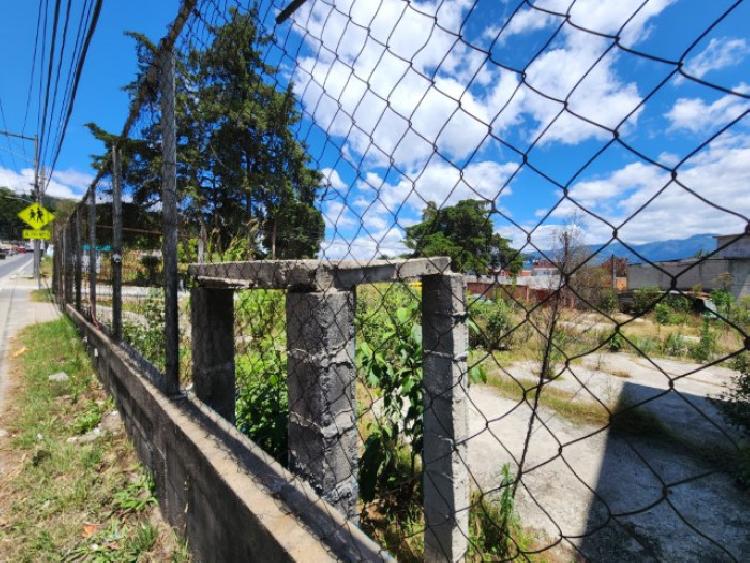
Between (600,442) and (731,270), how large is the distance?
10.4 meters

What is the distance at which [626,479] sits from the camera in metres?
3.81

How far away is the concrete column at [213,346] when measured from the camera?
2.29 meters

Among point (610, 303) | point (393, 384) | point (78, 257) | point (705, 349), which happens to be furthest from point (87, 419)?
point (705, 349)

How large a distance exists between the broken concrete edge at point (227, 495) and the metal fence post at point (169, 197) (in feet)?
1.32

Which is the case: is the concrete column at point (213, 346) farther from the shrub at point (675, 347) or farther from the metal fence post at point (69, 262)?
the shrub at point (675, 347)

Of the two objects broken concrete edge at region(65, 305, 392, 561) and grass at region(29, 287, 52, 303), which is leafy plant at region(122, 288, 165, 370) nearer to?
broken concrete edge at region(65, 305, 392, 561)

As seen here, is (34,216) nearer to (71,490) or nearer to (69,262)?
(69,262)

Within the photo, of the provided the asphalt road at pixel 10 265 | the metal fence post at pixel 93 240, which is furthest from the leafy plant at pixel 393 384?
the asphalt road at pixel 10 265

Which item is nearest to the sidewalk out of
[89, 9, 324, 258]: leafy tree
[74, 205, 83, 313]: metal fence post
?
[74, 205, 83, 313]: metal fence post

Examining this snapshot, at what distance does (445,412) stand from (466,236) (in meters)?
1.15

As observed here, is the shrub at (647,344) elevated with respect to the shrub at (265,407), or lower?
lower

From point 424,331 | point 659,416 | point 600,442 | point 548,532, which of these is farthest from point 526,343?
point 424,331

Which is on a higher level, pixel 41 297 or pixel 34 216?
pixel 34 216

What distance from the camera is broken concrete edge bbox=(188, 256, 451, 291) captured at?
164 cm
